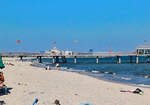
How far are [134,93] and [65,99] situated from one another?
4272 millimetres

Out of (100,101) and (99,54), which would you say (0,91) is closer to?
(100,101)

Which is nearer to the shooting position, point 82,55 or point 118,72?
point 118,72

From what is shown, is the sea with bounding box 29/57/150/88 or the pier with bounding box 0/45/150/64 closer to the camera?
the sea with bounding box 29/57/150/88

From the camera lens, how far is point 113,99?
8898mm

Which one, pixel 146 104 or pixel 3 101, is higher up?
pixel 3 101

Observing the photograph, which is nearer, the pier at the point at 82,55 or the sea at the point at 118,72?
the sea at the point at 118,72

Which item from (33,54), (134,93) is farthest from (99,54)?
(134,93)

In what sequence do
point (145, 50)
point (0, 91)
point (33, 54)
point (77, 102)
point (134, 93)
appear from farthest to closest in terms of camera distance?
point (145, 50)
point (33, 54)
point (134, 93)
point (0, 91)
point (77, 102)

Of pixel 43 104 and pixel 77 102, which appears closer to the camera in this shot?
pixel 43 104

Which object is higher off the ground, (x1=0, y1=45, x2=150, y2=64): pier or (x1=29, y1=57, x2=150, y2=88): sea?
(x1=0, y1=45, x2=150, y2=64): pier

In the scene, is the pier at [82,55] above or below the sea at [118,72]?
above

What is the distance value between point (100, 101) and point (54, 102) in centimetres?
196

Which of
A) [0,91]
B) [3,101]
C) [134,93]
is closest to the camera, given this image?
[3,101]

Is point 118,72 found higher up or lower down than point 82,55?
lower down
